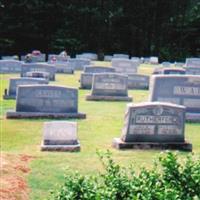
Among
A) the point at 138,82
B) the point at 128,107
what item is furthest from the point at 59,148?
Result: the point at 138,82

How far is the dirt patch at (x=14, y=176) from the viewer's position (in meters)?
8.98

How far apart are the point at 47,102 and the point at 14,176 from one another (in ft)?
26.2

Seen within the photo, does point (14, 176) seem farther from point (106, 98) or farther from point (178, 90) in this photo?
point (106, 98)

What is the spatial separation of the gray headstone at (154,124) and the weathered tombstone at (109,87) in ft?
32.2

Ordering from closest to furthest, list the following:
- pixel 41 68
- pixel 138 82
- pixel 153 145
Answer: pixel 153 145 < pixel 138 82 < pixel 41 68

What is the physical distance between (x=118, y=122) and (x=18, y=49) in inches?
1586

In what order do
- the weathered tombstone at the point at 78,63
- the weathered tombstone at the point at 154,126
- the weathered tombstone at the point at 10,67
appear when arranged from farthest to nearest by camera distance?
the weathered tombstone at the point at 78,63 < the weathered tombstone at the point at 10,67 < the weathered tombstone at the point at 154,126

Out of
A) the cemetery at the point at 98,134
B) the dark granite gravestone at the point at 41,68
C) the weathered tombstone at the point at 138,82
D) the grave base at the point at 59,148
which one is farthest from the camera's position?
the dark granite gravestone at the point at 41,68

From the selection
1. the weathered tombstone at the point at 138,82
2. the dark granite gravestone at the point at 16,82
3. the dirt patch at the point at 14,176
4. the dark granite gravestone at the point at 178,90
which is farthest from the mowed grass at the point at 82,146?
the weathered tombstone at the point at 138,82

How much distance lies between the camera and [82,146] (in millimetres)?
13219

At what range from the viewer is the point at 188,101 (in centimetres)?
1848

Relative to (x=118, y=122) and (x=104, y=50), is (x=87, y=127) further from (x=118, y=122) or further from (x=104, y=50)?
(x=104, y=50)

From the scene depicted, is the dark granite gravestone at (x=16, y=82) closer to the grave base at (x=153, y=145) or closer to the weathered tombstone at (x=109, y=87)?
the weathered tombstone at (x=109, y=87)

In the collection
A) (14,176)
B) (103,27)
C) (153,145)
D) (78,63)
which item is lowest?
(14,176)
